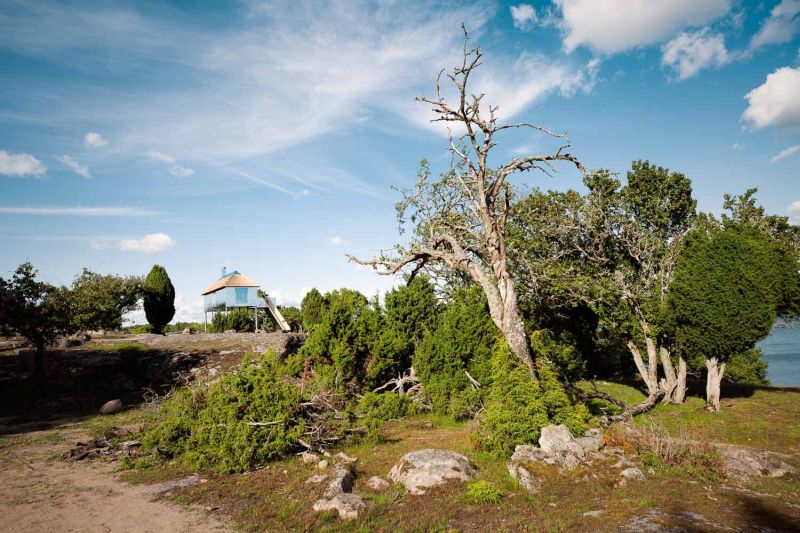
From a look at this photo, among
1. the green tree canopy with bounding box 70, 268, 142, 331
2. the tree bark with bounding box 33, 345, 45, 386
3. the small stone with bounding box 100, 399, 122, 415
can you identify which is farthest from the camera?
the green tree canopy with bounding box 70, 268, 142, 331

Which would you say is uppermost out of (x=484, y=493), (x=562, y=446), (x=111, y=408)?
(x=562, y=446)

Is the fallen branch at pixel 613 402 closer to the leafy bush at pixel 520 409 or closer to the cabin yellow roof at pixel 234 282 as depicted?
the leafy bush at pixel 520 409

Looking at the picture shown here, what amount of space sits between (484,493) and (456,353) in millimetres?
9367

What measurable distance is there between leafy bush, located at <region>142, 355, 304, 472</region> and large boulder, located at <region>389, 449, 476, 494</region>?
3.45 m

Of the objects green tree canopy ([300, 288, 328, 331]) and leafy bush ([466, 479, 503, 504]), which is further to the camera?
green tree canopy ([300, 288, 328, 331])

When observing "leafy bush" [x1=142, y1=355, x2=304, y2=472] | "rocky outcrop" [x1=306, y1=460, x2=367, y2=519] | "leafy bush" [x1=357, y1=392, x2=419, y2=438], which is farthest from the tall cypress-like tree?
"rocky outcrop" [x1=306, y1=460, x2=367, y2=519]

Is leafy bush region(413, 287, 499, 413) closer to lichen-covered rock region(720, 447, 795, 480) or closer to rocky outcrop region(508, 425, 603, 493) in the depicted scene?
rocky outcrop region(508, 425, 603, 493)

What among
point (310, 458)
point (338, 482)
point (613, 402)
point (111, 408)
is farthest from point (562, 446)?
point (111, 408)

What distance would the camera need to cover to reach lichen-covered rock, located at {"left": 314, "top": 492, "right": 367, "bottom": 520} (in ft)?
23.9

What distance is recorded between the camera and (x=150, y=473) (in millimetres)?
10250

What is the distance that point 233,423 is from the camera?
35.4 ft

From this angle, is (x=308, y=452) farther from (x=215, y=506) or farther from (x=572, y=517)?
(x=572, y=517)

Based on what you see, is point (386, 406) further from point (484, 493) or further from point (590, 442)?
point (484, 493)

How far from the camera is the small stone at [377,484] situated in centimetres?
853
